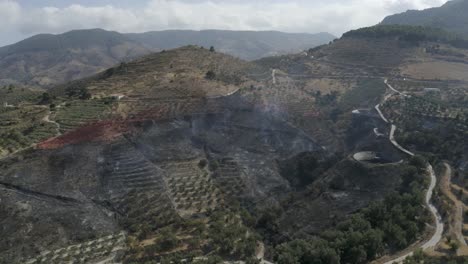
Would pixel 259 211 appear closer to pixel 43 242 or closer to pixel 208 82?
pixel 43 242

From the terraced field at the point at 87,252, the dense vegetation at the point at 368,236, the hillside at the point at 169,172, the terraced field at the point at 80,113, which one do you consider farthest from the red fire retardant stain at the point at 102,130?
the dense vegetation at the point at 368,236

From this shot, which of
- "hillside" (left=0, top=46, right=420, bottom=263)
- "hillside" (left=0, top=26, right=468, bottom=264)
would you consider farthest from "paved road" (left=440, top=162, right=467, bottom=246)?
"hillside" (left=0, top=46, right=420, bottom=263)

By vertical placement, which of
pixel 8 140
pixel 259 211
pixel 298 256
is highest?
pixel 8 140

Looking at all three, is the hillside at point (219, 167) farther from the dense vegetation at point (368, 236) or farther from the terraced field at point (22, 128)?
the terraced field at point (22, 128)

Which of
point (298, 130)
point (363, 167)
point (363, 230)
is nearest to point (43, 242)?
point (363, 230)

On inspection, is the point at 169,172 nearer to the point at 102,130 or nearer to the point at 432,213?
the point at 102,130

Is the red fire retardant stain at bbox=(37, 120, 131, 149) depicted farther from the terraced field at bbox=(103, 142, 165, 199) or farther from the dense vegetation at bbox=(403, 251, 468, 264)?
the dense vegetation at bbox=(403, 251, 468, 264)

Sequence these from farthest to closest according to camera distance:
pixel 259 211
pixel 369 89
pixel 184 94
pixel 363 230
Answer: pixel 369 89
pixel 184 94
pixel 259 211
pixel 363 230
